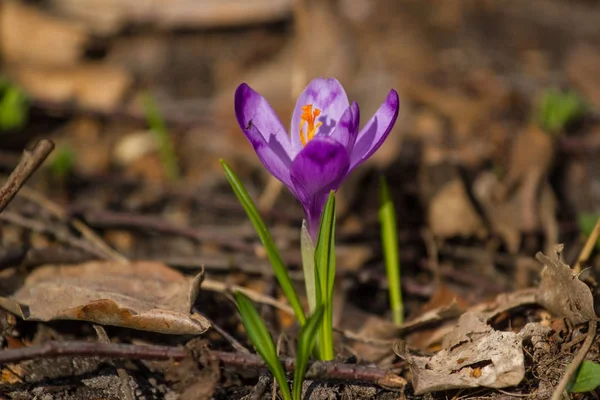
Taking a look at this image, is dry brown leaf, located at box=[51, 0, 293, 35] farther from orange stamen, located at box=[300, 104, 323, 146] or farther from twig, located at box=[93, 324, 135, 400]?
twig, located at box=[93, 324, 135, 400]

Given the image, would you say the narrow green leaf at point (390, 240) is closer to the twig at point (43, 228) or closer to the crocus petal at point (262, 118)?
the crocus petal at point (262, 118)

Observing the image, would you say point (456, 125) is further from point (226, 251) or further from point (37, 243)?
point (37, 243)

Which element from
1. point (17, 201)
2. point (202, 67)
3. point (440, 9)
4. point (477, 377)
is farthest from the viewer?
point (440, 9)

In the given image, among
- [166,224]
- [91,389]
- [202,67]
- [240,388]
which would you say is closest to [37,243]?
[166,224]

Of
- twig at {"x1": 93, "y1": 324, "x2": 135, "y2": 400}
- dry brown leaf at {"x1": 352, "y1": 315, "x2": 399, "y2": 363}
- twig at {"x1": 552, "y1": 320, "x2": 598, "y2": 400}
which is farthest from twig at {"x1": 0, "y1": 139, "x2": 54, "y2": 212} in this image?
twig at {"x1": 552, "y1": 320, "x2": 598, "y2": 400}

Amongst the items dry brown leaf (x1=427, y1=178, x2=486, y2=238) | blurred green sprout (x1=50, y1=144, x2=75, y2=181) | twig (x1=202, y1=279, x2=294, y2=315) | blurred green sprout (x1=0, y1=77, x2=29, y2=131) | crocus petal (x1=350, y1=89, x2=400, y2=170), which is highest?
blurred green sprout (x1=0, y1=77, x2=29, y2=131)

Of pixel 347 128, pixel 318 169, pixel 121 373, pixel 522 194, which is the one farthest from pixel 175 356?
pixel 522 194

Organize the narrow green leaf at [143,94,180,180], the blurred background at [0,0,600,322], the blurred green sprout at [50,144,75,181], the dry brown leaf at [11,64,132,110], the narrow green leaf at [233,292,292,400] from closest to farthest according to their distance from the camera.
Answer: the narrow green leaf at [233,292,292,400]
the blurred background at [0,0,600,322]
the blurred green sprout at [50,144,75,181]
the narrow green leaf at [143,94,180,180]
the dry brown leaf at [11,64,132,110]
